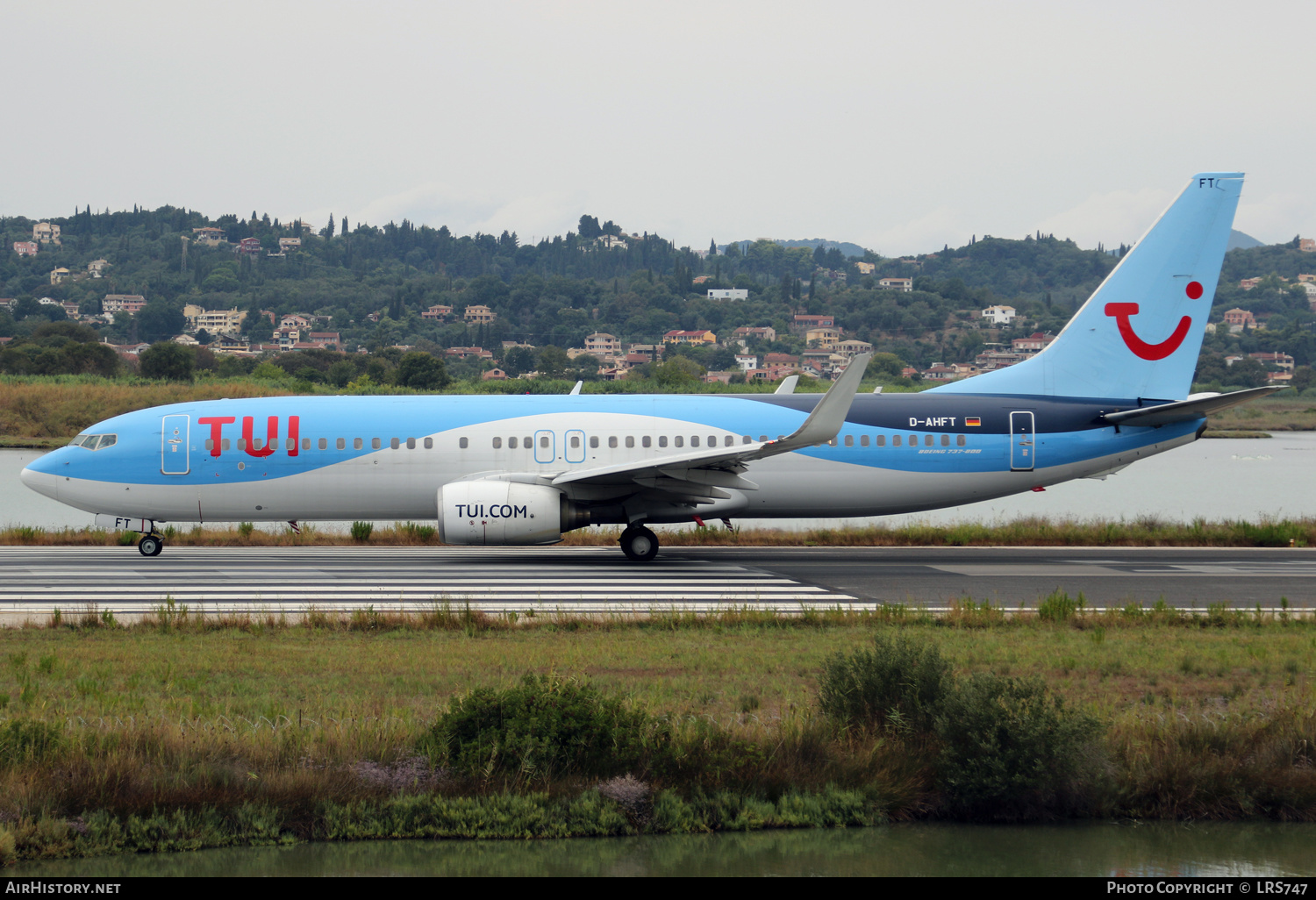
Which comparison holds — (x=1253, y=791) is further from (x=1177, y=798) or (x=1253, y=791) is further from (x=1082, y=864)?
(x=1082, y=864)

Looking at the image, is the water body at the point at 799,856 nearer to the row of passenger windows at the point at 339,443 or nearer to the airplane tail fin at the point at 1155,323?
the row of passenger windows at the point at 339,443

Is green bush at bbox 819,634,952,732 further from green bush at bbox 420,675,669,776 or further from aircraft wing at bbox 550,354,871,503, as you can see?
aircraft wing at bbox 550,354,871,503

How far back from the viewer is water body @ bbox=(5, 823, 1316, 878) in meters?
7.23

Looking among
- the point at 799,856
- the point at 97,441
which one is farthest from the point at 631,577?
the point at 799,856

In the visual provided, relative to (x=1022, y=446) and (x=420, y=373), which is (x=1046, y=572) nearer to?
(x=1022, y=446)

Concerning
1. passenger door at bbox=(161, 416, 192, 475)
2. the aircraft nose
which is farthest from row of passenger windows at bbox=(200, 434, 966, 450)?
the aircraft nose

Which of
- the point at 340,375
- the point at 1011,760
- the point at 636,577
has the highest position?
the point at 340,375

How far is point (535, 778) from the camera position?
8.16m

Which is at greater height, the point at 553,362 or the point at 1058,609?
the point at 553,362

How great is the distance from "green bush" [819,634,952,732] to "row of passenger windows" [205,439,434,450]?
16152mm

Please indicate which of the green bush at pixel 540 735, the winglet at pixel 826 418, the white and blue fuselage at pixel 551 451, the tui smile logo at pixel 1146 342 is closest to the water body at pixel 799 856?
the green bush at pixel 540 735

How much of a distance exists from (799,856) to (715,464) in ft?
51.6

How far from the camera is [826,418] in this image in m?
22.1

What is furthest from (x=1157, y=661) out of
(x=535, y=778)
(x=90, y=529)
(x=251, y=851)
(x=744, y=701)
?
(x=90, y=529)
